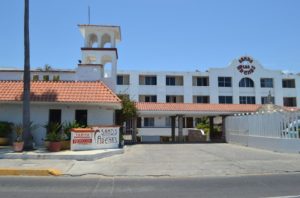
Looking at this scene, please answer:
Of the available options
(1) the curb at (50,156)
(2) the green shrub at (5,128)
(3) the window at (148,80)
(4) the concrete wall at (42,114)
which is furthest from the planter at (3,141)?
(3) the window at (148,80)

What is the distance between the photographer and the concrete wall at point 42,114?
23828mm

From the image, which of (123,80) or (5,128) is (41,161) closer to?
(5,128)

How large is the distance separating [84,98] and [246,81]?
35611 mm

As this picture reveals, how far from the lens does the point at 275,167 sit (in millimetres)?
15609

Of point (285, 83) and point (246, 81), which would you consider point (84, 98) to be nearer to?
point (246, 81)

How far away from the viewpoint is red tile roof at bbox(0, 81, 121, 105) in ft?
77.0

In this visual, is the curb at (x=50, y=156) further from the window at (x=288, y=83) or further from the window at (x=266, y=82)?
the window at (x=288, y=83)

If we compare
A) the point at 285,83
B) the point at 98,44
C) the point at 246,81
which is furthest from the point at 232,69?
the point at 98,44

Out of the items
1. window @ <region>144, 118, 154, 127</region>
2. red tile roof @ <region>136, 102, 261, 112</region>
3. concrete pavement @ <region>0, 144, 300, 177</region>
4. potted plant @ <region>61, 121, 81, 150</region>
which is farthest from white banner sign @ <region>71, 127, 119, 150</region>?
window @ <region>144, 118, 154, 127</region>

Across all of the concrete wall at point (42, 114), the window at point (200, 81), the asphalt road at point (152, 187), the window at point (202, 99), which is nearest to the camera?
the asphalt road at point (152, 187)

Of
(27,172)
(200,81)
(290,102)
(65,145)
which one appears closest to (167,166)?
(27,172)

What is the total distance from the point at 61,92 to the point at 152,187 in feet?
49.8

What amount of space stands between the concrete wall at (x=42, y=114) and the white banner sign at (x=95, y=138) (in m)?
2.23

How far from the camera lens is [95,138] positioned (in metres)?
21.5
